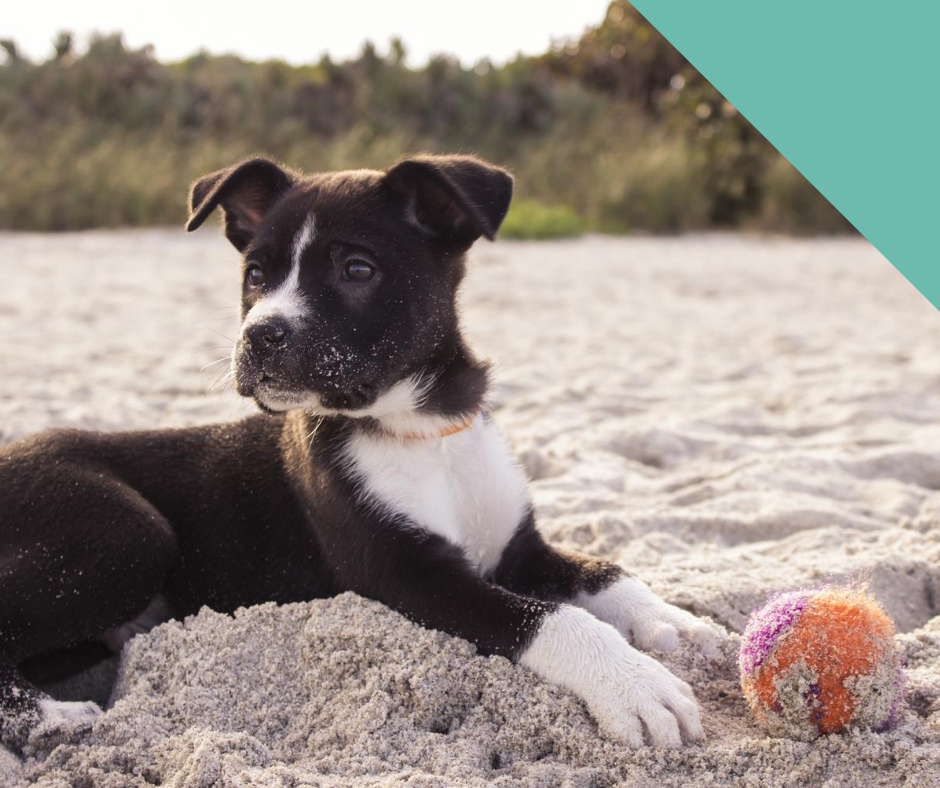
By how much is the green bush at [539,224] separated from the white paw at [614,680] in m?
11.4

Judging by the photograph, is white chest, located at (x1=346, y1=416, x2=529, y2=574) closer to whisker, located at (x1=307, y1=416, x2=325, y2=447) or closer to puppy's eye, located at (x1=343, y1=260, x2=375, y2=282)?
whisker, located at (x1=307, y1=416, x2=325, y2=447)

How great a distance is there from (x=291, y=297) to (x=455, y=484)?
0.75 metres

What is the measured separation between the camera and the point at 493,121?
859 inches

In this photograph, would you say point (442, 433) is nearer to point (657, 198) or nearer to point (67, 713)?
point (67, 713)

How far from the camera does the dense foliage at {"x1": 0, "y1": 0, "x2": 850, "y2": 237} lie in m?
14.4

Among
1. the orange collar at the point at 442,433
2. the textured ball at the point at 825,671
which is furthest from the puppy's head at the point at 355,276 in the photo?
the textured ball at the point at 825,671

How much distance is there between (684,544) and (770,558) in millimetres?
329

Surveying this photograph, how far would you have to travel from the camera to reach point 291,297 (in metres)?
3.00

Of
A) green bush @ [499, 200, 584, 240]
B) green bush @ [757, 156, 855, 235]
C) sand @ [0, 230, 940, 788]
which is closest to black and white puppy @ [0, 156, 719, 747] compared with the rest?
sand @ [0, 230, 940, 788]

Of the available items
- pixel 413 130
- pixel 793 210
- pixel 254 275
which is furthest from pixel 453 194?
pixel 413 130

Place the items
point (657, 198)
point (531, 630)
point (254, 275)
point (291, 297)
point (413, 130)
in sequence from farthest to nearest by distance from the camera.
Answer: point (413, 130), point (657, 198), point (254, 275), point (291, 297), point (531, 630)

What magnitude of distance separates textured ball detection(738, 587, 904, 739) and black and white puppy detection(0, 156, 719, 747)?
0.22 metres

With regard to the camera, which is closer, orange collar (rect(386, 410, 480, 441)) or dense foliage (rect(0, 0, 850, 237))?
orange collar (rect(386, 410, 480, 441))

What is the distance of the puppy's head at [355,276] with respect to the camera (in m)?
2.91
